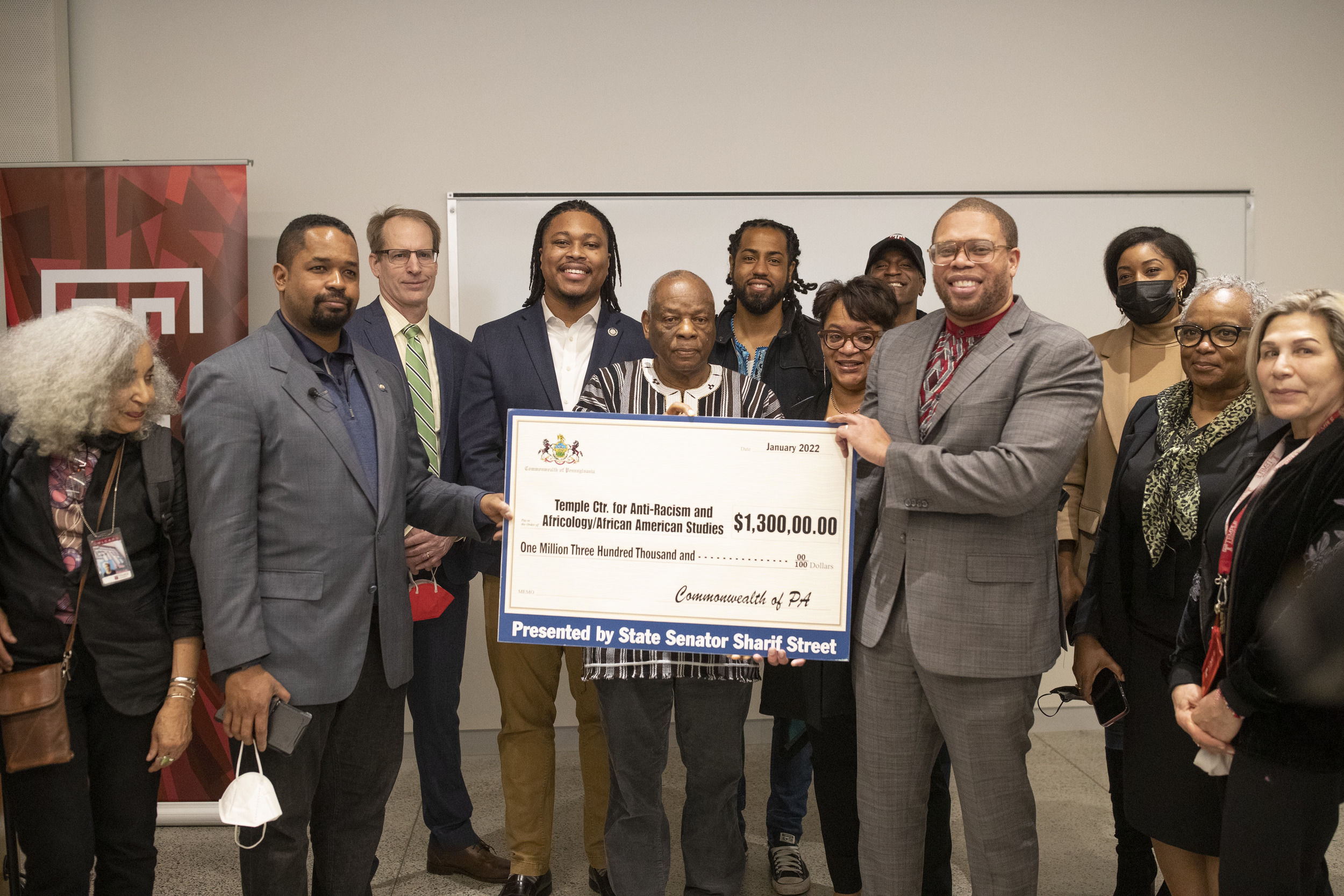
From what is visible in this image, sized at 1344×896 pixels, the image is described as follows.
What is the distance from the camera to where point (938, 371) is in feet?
7.79

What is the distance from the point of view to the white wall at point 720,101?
4176mm

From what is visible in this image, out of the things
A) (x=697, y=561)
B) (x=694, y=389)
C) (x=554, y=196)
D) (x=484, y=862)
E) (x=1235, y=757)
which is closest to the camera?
(x=1235, y=757)

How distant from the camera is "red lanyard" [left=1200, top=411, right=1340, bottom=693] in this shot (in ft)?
6.34

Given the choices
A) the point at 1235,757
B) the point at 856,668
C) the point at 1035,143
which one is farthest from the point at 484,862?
the point at 1035,143

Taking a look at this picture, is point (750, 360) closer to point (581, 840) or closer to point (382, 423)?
point (382, 423)

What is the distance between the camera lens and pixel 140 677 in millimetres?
2174

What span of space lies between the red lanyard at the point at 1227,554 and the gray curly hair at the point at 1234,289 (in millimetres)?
552

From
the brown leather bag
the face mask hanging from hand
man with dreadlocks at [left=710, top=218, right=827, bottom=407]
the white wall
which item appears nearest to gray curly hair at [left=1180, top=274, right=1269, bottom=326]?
the face mask hanging from hand

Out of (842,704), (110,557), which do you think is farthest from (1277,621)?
(110,557)

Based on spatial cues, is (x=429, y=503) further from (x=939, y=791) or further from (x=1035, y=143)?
(x=1035, y=143)

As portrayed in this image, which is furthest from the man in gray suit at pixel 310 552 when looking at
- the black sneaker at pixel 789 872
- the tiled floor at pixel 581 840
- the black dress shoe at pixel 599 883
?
the black sneaker at pixel 789 872

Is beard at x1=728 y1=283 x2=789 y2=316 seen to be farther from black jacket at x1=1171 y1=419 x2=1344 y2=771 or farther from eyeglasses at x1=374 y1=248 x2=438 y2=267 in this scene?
black jacket at x1=1171 y1=419 x2=1344 y2=771

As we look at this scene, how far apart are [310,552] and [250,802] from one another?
0.58m

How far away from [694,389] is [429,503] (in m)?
0.82
